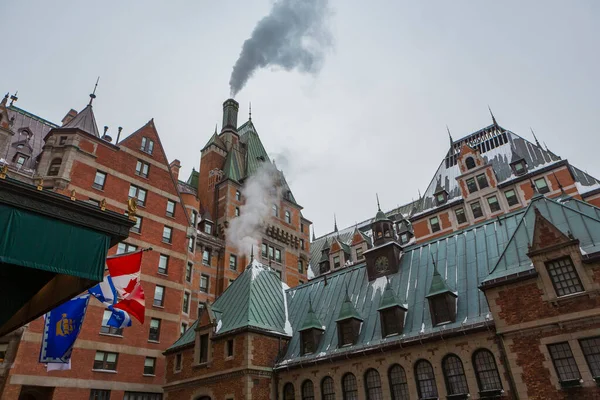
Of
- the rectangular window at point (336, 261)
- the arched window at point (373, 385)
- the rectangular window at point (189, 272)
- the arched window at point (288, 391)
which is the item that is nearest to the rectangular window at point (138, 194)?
the rectangular window at point (189, 272)

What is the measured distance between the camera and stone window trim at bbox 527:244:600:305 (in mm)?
16047

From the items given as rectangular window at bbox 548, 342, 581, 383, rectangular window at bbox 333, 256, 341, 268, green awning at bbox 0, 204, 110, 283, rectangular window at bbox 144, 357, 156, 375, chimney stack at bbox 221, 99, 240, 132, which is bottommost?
rectangular window at bbox 548, 342, 581, 383

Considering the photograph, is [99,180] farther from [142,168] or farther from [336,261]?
[336,261]

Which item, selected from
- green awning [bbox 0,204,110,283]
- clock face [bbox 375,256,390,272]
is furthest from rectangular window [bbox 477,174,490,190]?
green awning [bbox 0,204,110,283]

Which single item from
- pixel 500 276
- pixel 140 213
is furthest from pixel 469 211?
pixel 140 213

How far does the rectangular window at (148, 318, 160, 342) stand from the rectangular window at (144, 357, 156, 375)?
1514 mm

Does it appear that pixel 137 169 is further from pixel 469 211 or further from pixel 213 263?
pixel 469 211

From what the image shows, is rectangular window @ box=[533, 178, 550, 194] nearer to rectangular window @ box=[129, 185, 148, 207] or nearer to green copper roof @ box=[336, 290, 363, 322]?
green copper roof @ box=[336, 290, 363, 322]

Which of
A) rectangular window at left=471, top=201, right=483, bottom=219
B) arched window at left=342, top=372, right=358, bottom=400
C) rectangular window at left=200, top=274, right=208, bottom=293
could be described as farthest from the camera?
rectangular window at left=471, top=201, right=483, bottom=219

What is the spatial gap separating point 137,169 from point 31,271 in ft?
95.8

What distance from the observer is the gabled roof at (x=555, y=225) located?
1762 centimetres

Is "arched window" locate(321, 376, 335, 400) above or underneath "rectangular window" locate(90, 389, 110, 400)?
underneath

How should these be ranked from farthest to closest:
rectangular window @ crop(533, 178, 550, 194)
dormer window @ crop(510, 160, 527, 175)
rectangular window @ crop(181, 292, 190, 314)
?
1. dormer window @ crop(510, 160, 527, 175)
2. rectangular window @ crop(533, 178, 550, 194)
3. rectangular window @ crop(181, 292, 190, 314)

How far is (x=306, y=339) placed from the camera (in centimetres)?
2533
